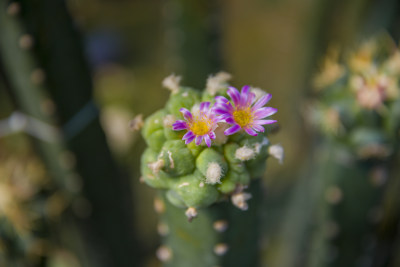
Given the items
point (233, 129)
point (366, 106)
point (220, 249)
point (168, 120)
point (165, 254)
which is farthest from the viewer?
point (366, 106)

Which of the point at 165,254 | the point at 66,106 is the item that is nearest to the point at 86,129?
the point at 66,106

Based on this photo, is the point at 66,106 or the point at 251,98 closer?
the point at 251,98

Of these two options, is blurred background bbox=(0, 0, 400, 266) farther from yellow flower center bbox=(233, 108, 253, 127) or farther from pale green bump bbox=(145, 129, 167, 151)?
yellow flower center bbox=(233, 108, 253, 127)

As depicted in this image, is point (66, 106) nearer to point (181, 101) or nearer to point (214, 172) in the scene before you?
point (181, 101)

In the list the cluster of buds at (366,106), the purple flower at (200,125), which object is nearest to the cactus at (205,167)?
the purple flower at (200,125)

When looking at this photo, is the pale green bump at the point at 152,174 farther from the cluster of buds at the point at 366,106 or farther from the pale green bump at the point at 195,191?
the cluster of buds at the point at 366,106

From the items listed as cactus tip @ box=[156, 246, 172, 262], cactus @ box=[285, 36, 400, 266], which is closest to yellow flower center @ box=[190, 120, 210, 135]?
cactus tip @ box=[156, 246, 172, 262]
